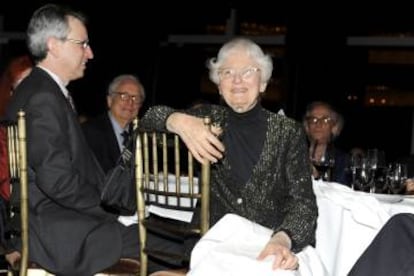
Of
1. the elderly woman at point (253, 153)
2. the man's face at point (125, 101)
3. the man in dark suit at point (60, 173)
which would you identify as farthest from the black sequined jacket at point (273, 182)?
the man's face at point (125, 101)

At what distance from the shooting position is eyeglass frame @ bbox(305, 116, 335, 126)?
4601 mm

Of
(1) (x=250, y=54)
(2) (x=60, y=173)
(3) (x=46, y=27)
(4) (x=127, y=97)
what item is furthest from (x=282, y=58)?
(2) (x=60, y=173)

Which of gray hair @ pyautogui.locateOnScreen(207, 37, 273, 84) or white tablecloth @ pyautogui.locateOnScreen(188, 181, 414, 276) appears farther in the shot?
gray hair @ pyautogui.locateOnScreen(207, 37, 273, 84)

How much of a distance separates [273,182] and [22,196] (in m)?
0.84

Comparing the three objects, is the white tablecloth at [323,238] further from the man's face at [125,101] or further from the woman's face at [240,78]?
the man's face at [125,101]

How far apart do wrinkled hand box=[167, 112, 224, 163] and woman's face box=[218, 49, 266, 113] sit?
0.24 metres

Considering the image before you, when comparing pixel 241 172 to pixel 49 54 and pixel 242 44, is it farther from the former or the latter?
pixel 49 54

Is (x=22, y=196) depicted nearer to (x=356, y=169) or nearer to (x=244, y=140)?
(x=244, y=140)

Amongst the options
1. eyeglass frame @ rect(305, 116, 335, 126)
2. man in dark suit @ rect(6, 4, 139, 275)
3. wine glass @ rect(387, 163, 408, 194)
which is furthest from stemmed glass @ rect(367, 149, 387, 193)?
eyeglass frame @ rect(305, 116, 335, 126)

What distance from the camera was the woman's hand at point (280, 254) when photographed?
2.15 meters

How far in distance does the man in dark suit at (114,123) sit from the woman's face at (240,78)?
210 cm

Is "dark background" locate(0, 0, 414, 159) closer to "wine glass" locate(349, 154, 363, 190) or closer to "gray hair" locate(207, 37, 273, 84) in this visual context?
"wine glass" locate(349, 154, 363, 190)

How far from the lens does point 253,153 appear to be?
97.4 inches

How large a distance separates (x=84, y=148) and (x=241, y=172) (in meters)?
0.59
